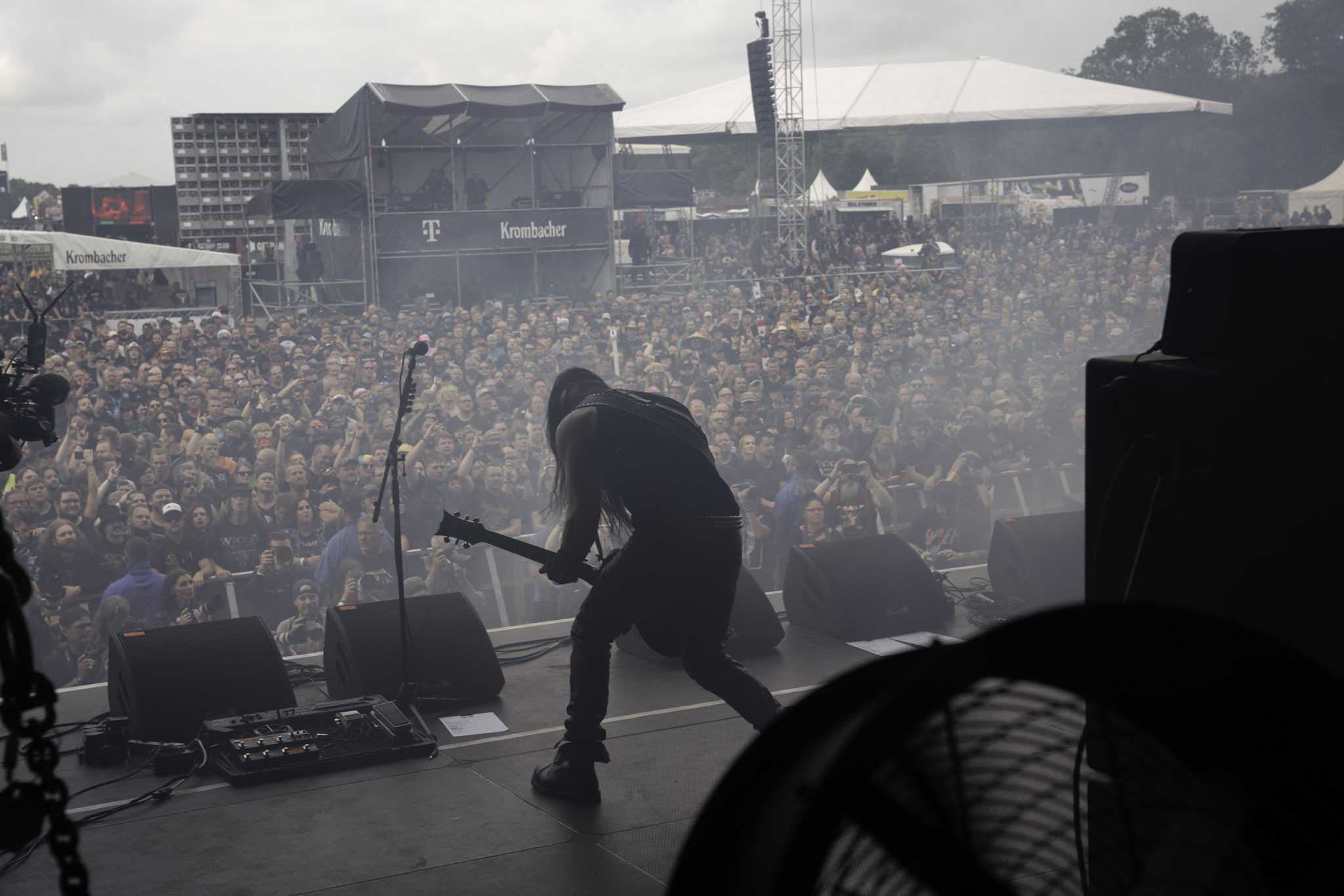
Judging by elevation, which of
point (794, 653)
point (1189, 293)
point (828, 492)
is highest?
point (1189, 293)

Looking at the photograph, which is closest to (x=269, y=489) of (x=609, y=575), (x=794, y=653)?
(x=794, y=653)

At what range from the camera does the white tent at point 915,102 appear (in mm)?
21375

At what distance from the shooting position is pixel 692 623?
4129 mm

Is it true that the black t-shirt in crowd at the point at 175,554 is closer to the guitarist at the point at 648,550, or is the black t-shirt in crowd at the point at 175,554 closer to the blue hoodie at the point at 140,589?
the blue hoodie at the point at 140,589

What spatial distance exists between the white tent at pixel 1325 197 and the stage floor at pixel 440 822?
25028 mm

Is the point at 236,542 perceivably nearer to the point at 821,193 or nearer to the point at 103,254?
the point at 103,254

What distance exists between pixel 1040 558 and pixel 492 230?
40.3ft

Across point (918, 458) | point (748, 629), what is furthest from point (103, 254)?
point (748, 629)

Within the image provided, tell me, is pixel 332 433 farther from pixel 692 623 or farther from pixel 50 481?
pixel 692 623

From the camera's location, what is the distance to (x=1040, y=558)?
6609mm

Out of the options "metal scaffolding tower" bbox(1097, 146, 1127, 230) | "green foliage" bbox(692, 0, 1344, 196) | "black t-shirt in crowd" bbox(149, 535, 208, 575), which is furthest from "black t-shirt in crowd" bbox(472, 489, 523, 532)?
"metal scaffolding tower" bbox(1097, 146, 1127, 230)

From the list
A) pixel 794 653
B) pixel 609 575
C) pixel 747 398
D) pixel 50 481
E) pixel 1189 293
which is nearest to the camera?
pixel 1189 293

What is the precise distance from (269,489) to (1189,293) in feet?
20.9

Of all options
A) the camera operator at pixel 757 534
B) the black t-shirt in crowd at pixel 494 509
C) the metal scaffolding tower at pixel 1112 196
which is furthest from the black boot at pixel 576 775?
the metal scaffolding tower at pixel 1112 196
